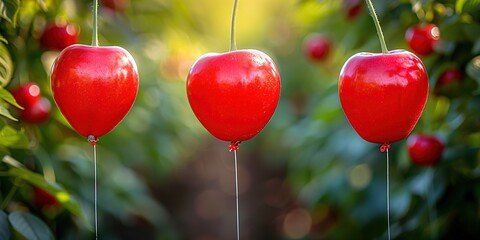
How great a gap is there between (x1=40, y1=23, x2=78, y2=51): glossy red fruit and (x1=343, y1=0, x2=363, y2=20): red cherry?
3.46ft

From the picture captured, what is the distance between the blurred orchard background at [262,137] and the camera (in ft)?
8.46

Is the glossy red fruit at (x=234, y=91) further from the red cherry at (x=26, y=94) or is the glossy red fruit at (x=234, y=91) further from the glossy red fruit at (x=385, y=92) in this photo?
the red cherry at (x=26, y=94)

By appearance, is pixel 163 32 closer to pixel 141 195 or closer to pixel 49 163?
pixel 141 195

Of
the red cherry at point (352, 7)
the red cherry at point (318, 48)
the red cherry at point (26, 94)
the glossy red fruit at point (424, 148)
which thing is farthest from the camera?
the red cherry at point (318, 48)

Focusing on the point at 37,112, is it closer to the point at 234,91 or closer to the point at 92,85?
the point at 92,85

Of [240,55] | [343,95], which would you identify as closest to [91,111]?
Answer: [240,55]

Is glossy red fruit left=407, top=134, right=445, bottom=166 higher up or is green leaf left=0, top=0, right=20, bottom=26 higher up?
green leaf left=0, top=0, right=20, bottom=26

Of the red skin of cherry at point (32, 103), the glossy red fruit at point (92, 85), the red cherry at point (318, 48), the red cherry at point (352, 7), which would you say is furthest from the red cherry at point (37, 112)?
the red cherry at point (318, 48)

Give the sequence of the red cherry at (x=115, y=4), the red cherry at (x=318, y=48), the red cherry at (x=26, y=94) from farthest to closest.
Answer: the red cherry at (x=318, y=48) < the red cherry at (x=115, y=4) < the red cherry at (x=26, y=94)

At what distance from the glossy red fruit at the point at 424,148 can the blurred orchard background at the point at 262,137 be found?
46 millimetres

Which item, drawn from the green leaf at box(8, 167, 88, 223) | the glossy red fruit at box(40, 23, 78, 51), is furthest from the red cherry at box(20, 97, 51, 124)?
the green leaf at box(8, 167, 88, 223)

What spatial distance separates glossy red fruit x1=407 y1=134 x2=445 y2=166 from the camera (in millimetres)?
2719

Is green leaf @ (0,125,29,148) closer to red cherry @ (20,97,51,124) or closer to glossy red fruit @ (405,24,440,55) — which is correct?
red cherry @ (20,97,51,124)

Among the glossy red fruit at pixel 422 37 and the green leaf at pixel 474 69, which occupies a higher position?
the glossy red fruit at pixel 422 37
